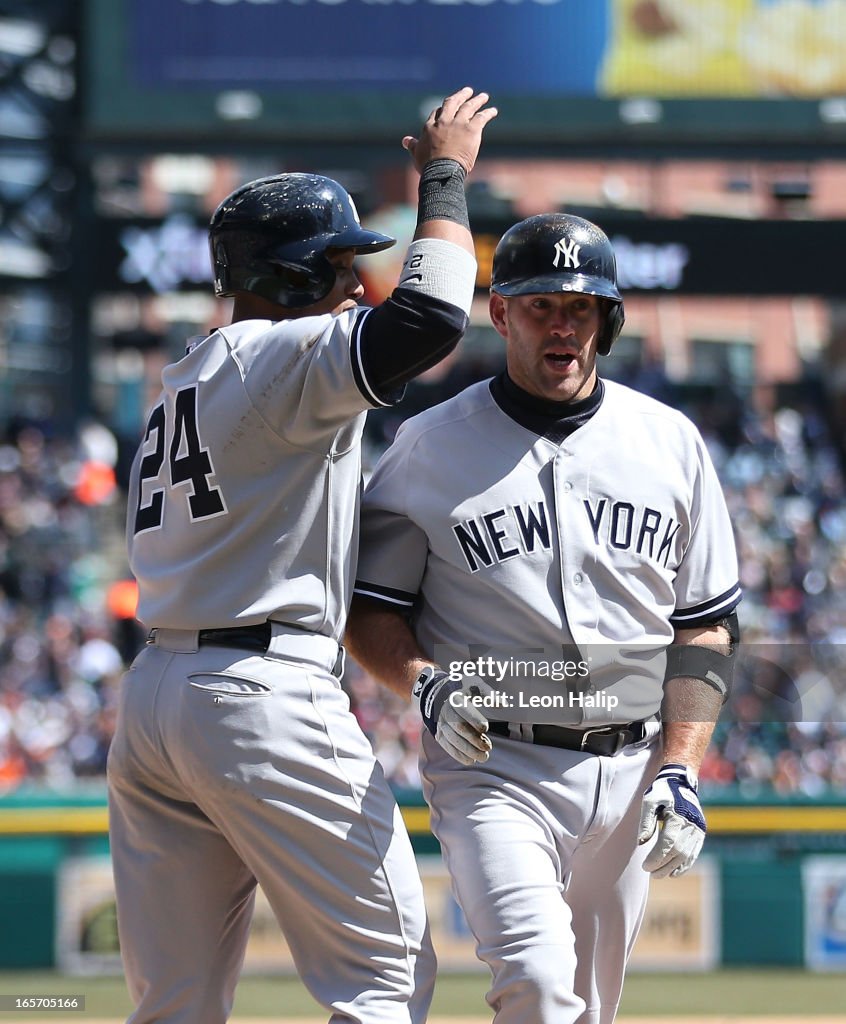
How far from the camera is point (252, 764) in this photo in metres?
2.58

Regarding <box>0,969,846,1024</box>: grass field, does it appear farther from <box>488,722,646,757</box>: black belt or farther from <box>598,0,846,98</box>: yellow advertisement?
<box>598,0,846,98</box>: yellow advertisement

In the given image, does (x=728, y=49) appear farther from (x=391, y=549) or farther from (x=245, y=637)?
(x=245, y=637)

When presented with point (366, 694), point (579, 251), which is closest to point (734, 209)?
point (366, 694)

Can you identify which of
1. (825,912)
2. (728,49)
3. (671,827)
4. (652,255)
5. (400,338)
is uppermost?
(728,49)

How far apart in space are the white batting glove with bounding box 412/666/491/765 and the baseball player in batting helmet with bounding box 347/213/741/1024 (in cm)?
1

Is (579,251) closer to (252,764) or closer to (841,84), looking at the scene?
(252,764)

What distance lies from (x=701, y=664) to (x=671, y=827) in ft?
1.41

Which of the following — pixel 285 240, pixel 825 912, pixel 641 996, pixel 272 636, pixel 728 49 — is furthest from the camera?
pixel 728 49

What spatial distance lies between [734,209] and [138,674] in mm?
35875

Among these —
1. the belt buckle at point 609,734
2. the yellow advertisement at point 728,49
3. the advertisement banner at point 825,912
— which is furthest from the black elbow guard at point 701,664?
the yellow advertisement at point 728,49

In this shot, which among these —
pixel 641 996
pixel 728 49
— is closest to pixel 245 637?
pixel 641 996

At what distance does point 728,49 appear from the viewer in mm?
12484

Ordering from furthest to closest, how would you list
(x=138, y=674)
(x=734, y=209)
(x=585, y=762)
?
1. (x=734, y=209)
2. (x=585, y=762)
3. (x=138, y=674)

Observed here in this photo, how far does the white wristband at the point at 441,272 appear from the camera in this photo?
2602 mm
